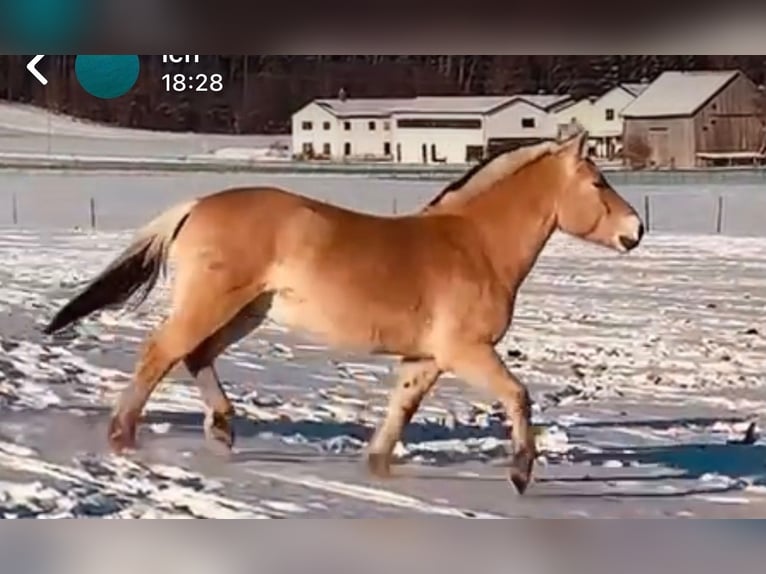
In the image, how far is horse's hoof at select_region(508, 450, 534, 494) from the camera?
4.97 feet

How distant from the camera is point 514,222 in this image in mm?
1511

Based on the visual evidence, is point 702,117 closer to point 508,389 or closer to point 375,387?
point 508,389

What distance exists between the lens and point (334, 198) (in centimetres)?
153

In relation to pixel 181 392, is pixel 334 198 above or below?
above

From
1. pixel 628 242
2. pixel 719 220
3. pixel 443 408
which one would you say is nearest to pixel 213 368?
pixel 443 408

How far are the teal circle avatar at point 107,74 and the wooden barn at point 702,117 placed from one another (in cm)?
57

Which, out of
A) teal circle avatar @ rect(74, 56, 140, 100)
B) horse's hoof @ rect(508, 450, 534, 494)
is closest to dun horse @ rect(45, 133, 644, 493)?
horse's hoof @ rect(508, 450, 534, 494)

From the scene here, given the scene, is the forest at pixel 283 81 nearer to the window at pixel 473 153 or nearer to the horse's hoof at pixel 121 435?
the window at pixel 473 153

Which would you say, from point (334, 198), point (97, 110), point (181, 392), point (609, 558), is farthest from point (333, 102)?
point (609, 558)

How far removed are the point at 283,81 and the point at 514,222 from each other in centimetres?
31

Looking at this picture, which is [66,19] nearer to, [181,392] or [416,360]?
[181,392]

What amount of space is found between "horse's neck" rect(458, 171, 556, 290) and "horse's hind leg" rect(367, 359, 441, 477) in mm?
149

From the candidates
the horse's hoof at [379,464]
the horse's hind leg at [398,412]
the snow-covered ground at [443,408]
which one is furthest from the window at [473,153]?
the horse's hoof at [379,464]

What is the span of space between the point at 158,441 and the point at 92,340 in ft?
0.46
